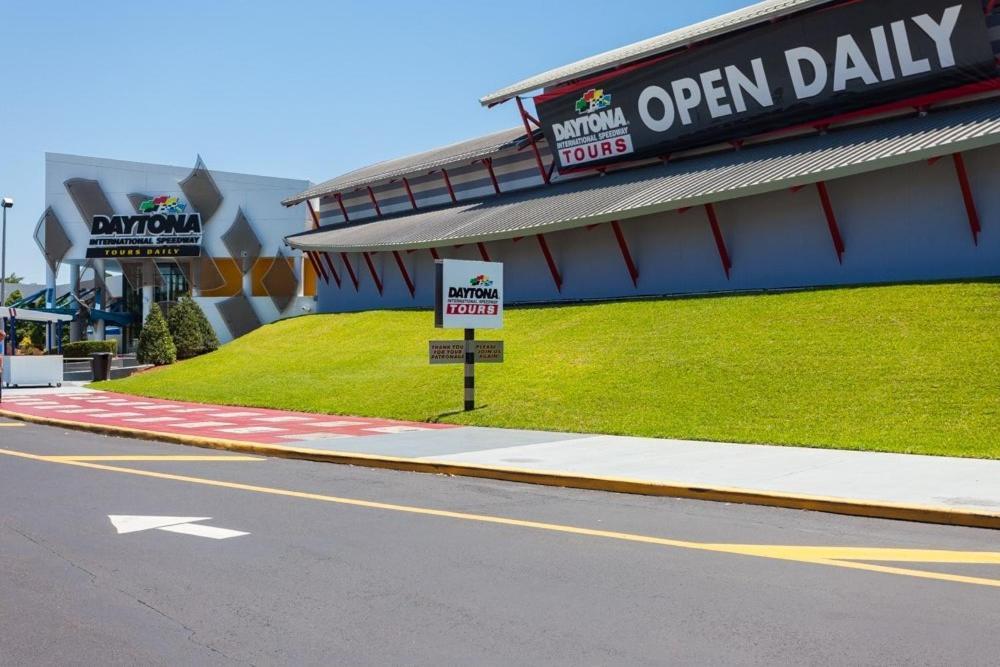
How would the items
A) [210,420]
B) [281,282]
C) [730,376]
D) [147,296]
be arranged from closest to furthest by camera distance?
[730,376] → [210,420] → [281,282] → [147,296]

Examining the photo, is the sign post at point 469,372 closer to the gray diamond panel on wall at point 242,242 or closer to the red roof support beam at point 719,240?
the red roof support beam at point 719,240

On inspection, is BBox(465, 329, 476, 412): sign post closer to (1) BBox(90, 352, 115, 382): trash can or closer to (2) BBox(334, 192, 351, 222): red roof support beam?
(1) BBox(90, 352, 115, 382): trash can

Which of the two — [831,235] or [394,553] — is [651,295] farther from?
[394,553]

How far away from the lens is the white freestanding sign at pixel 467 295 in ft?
63.9

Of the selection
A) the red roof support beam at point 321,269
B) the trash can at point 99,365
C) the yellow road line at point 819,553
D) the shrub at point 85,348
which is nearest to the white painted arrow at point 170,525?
the yellow road line at point 819,553

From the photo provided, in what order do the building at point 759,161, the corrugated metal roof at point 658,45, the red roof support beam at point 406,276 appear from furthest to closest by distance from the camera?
the red roof support beam at point 406,276 → the corrugated metal roof at point 658,45 → the building at point 759,161

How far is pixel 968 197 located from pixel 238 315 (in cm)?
4912

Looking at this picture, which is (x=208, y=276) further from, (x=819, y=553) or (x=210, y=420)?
(x=819, y=553)

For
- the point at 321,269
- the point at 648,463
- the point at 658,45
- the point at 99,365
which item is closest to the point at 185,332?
the point at 321,269

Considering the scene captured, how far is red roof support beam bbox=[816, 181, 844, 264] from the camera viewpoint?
25406 millimetres

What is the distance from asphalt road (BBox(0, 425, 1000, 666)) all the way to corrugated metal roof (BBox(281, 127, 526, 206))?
30.1m

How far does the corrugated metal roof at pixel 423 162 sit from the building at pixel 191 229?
1111 centimetres

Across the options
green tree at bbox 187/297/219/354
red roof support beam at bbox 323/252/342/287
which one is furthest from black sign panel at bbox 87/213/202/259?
red roof support beam at bbox 323/252/342/287

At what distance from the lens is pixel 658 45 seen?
3022 cm
